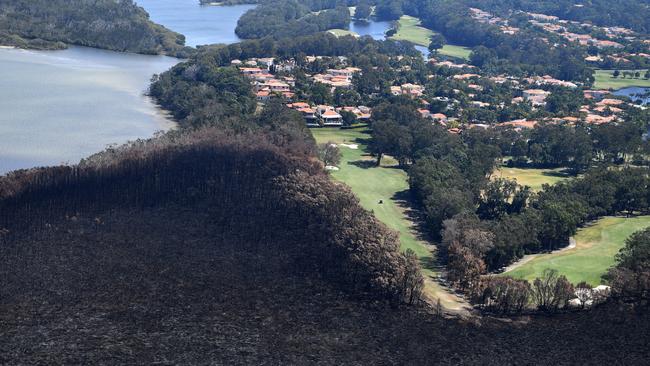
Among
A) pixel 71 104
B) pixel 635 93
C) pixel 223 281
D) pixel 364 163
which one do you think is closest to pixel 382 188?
pixel 364 163

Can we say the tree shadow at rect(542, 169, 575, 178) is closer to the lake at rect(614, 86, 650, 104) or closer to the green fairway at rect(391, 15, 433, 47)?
the lake at rect(614, 86, 650, 104)

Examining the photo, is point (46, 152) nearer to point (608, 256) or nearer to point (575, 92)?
point (608, 256)

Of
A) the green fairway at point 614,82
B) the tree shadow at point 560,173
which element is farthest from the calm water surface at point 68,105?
the green fairway at point 614,82

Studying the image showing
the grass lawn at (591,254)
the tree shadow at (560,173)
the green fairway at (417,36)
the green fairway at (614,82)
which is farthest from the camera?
the green fairway at (417,36)

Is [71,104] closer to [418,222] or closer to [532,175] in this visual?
[418,222]

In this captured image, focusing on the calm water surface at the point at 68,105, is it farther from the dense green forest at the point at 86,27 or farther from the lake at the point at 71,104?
the dense green forest at the point at 86,27

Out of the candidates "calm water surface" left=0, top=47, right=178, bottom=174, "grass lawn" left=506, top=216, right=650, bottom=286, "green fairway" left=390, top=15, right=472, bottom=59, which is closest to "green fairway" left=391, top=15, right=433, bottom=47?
"green fairway" left=390, top=15, right=472, bottom=59

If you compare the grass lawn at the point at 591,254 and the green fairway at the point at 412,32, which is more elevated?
the green fairway at the point at 412,32
